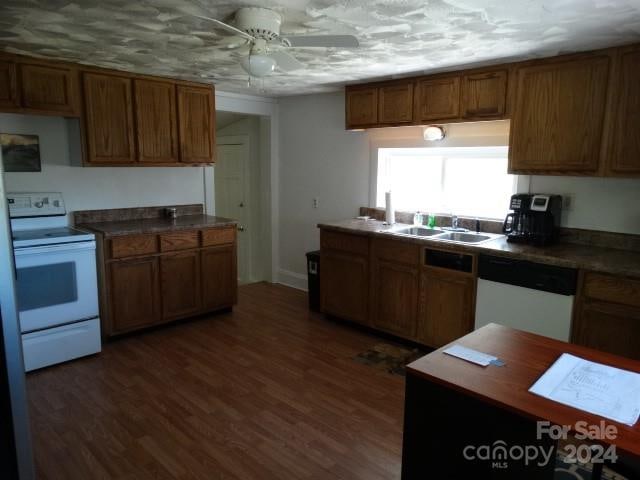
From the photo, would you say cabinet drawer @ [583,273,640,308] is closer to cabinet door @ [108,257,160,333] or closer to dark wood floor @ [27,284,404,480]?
dark wood floor @ [27,284,404,480]

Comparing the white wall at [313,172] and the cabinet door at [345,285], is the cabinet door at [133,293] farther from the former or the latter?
the white wall at [313,172]

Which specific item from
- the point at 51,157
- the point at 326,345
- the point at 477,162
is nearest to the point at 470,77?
the point at 477,162

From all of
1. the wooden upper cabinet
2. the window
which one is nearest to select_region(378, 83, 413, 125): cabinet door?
the wooden upper cabinet

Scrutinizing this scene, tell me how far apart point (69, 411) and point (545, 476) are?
2626 millimetres

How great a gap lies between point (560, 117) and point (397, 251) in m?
1.51

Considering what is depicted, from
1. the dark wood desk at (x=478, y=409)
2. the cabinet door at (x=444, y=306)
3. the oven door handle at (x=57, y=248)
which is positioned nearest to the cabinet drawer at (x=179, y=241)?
the oven door handle at (x=57, y=248)

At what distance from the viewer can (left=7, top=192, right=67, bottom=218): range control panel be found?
3500mm

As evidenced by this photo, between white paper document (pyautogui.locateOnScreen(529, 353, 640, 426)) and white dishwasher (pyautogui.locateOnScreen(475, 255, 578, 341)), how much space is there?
134cm

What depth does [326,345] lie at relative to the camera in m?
3.75

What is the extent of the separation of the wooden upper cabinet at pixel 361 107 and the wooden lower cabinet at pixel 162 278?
163 centimetres

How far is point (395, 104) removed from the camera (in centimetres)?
389

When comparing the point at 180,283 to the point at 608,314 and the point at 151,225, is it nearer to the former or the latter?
the point at 151,225

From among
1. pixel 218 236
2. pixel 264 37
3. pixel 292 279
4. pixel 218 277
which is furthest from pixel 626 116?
pixel 292 279

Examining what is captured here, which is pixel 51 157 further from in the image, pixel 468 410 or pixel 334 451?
pixel 468 410
